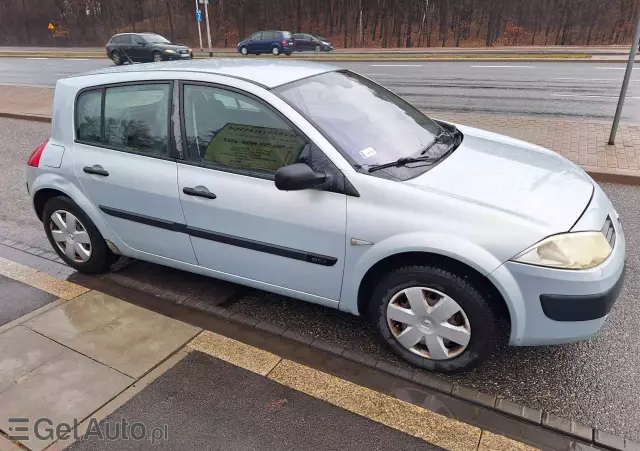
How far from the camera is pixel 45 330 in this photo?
3.18m

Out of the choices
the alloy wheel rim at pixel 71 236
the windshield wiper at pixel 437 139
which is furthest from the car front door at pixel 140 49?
the windshield wiper at pixel 437 139

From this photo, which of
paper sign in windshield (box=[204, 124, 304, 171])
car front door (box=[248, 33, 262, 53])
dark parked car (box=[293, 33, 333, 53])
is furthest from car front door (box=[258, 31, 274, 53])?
paper sign in windshield (box=[204, 124, 304, 171])

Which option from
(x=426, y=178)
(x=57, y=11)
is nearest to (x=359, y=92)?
(x=426, y=178)

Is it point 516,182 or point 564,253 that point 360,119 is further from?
point 564,253

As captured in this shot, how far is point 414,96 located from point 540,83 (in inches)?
160

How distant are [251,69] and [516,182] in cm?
188

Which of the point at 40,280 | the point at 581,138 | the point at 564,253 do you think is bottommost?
the point at 40,280

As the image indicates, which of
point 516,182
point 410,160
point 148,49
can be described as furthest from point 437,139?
point 148,49

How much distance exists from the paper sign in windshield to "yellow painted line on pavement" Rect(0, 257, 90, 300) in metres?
1.66

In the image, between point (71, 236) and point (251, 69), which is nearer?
point (251, 69)

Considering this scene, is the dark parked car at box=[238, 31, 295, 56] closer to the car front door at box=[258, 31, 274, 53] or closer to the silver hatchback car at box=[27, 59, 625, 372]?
the car front door at box=[258, 31, 274, 53]

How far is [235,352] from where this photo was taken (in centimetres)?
296

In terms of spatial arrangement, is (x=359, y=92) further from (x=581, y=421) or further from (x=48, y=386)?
(x=48, y=386)

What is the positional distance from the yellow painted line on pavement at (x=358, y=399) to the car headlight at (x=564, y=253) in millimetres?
885
